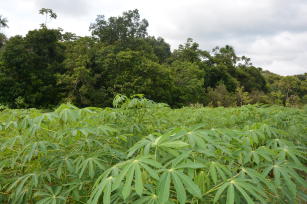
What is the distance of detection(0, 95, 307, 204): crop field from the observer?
2.74ft

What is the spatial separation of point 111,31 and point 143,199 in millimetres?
19517

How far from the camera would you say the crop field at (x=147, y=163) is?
834 mm

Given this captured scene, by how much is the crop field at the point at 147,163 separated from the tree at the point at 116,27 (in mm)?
17401

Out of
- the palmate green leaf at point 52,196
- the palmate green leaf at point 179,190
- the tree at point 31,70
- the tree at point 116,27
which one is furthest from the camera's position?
the tree at point 116,27

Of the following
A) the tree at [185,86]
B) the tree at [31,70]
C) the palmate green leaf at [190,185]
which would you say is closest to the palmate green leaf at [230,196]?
the palmate green leaf at [190,185]

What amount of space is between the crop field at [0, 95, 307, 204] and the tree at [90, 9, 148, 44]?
17401 millimetres

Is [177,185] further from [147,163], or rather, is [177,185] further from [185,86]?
[185,86]

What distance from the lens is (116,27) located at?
18828mm

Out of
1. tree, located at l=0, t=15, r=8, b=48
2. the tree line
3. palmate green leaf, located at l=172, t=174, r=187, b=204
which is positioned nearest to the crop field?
palmate green leaf, located at l=172, t=174, r=187, b=204

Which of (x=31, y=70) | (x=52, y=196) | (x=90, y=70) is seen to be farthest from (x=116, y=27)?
(x=52, y=196)

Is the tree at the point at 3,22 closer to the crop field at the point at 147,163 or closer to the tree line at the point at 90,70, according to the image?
the tree line at the point at 90,70

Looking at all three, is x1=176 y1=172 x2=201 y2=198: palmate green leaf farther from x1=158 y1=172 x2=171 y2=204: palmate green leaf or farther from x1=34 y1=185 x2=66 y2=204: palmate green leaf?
x1=34 y1=185 x2=66 y2=204: palmate green leaf

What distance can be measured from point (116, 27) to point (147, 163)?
19349mm

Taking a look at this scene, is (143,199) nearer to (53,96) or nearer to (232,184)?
(232,184)
